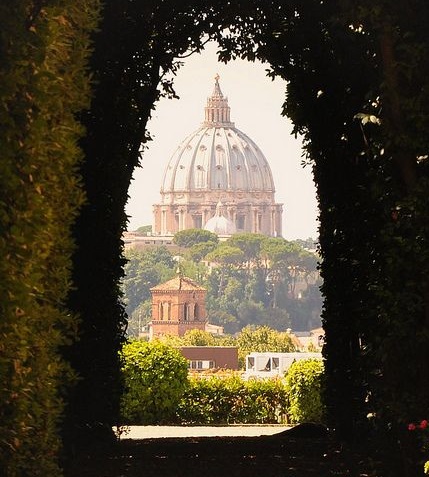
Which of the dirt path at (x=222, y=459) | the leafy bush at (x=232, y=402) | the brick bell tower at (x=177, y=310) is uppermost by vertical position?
the brick bell tower at (x=177, y=310)

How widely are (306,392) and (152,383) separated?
2.59 metres

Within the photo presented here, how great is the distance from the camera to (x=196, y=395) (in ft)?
79.0

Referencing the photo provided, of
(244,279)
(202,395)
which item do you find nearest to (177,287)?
(244,279)

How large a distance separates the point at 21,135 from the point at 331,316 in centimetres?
789

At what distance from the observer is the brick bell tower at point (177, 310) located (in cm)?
14862

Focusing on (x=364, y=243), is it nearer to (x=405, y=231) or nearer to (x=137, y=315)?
(x=405, y=231)

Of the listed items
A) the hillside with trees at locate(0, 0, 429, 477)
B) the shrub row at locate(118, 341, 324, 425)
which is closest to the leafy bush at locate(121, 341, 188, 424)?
the shrub row at locate(118, 341, 324, 425)

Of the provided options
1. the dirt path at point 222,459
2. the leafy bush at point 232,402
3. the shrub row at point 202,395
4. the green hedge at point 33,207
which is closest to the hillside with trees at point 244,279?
the leafy bush at point 232,402

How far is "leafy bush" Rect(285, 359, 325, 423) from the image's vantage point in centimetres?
2206

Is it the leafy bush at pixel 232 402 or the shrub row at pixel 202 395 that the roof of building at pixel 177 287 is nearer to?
the leafy bush at pixel 232 402

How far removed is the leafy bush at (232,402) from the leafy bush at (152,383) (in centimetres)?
131

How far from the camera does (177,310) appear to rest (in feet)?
487

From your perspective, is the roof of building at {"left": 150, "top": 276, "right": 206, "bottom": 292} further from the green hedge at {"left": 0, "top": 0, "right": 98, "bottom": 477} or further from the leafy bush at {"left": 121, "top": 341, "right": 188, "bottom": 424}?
the green hedge at {"left": 0, "top": 0, "right": 98, "bottom": 477}

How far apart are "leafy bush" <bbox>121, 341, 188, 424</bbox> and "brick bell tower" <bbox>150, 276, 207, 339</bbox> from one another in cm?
12547
